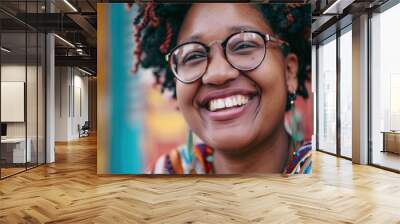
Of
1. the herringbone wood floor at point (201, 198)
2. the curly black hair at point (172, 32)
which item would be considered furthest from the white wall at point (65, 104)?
the curly black hair at point (172, 32)

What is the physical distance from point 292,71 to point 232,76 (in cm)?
103

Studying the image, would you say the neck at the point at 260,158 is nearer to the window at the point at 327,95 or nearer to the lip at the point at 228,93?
the lip at the point at 228,93

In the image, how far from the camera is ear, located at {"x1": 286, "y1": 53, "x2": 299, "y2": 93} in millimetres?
6012

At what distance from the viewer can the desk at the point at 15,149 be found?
6484mm

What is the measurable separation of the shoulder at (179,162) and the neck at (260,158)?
336 millimetres

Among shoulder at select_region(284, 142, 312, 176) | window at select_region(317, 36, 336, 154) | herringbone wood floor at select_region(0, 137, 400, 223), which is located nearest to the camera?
herringbone wood floor at select_region(0, 137, 400, 223)

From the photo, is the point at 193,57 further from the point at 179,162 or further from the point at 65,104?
the point at 65,104

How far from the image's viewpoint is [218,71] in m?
5.84

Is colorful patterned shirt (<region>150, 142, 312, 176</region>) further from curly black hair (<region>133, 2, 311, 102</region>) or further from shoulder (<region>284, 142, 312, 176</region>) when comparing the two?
curly black hair (<region>133, 2, 311, 102</region>)

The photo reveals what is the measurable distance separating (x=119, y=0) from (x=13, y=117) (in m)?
3.01

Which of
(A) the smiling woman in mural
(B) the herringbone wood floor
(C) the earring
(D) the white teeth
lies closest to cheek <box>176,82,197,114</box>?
(A) the smiling woman in mural

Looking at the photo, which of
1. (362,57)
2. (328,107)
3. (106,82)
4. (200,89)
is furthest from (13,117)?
(328,107)

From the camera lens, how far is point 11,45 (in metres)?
6.52

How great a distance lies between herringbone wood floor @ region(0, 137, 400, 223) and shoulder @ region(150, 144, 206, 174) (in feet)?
0.52
